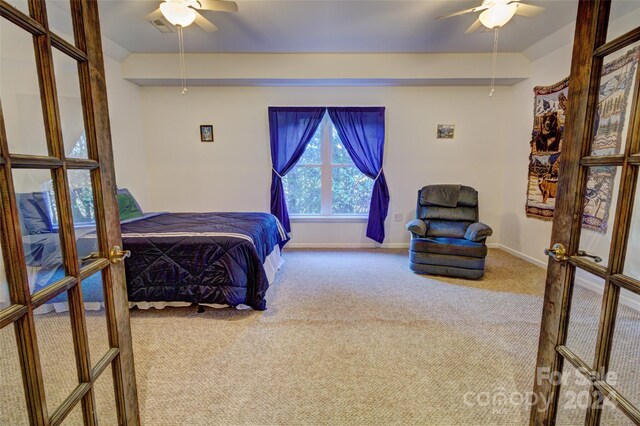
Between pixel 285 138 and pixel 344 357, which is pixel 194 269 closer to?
pixel 344 357

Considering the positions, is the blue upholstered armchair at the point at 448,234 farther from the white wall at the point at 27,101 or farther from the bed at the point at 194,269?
the white wall at the point at 27,101

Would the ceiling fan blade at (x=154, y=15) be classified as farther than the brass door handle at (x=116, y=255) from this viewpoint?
Yes

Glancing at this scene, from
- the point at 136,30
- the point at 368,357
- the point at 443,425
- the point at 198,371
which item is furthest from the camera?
the point at 136,30

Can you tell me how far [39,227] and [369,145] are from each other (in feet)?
13.1

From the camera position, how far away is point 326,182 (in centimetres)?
460

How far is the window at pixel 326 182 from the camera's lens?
178 inches

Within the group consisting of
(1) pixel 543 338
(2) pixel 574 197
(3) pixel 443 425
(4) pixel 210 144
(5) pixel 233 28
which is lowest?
(3) pixel 443 425

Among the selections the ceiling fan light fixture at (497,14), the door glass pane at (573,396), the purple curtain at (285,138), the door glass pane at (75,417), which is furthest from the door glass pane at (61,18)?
the purple curtain at (285,138)

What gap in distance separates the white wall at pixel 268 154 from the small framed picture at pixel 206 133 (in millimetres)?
76

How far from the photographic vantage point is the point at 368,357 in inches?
77.6

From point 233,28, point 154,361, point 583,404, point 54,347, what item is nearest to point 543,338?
point 583,404

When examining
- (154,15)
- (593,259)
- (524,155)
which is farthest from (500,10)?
(154,15)

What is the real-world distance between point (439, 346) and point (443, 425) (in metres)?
0.67

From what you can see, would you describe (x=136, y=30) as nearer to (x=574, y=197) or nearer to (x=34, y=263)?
(x=34, y=263)
